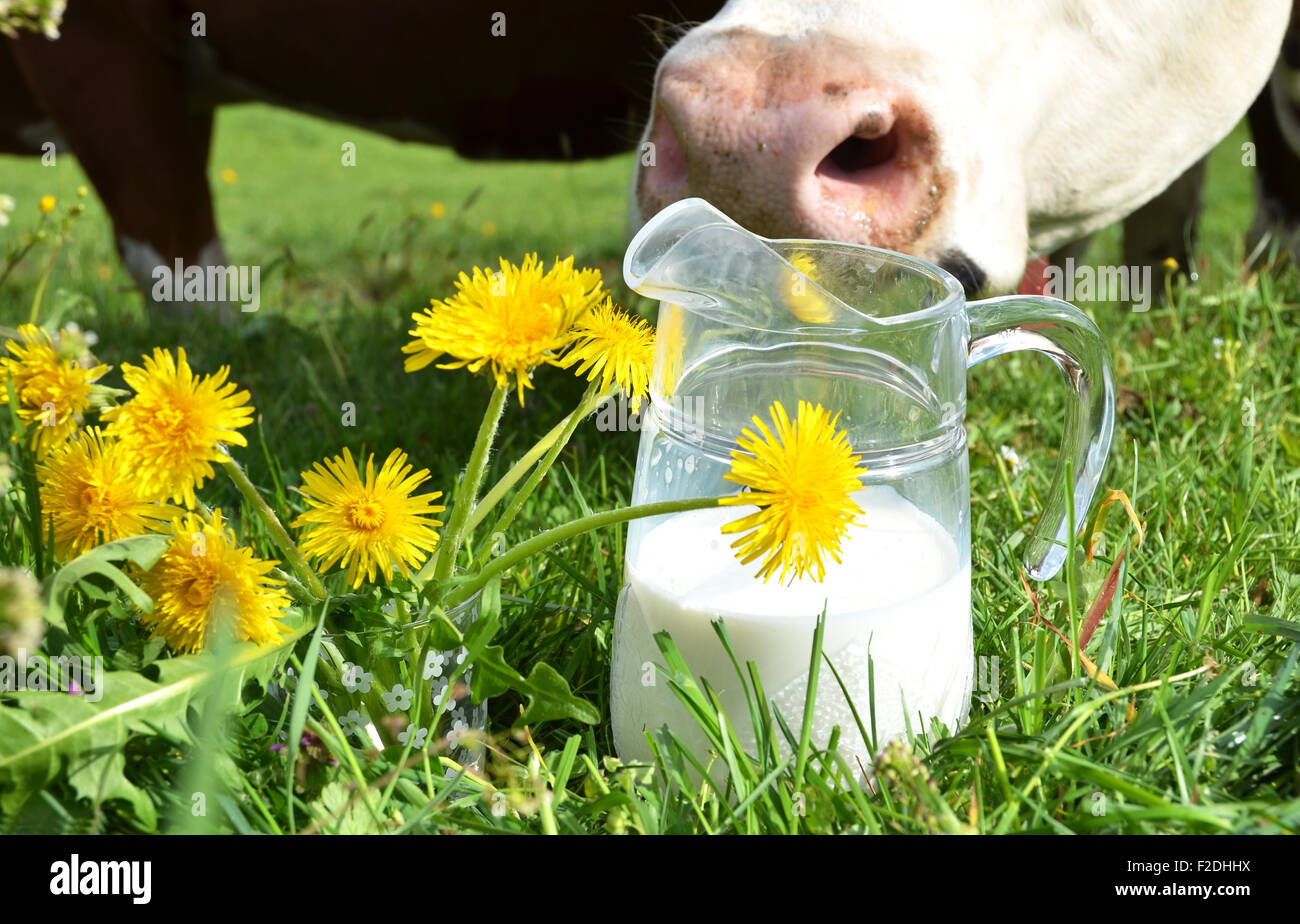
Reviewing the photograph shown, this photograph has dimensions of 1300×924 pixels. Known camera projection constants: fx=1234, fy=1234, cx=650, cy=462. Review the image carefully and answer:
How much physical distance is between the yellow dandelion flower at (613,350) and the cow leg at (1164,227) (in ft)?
8.44

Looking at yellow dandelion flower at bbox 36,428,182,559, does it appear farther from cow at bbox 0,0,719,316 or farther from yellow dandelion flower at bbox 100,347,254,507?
cow at bbox 0,0,719,316

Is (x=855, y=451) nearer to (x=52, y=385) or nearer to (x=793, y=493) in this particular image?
(x=793, y=493)

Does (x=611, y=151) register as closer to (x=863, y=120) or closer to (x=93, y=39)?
(x=93, y=39)

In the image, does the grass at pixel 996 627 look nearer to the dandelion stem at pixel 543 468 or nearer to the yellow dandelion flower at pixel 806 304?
the dandelion stem at pixel 543 468

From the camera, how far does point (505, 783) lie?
1.07 meters

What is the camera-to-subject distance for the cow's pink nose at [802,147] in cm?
138

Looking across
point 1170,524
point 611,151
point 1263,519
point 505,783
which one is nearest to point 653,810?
point 505,783

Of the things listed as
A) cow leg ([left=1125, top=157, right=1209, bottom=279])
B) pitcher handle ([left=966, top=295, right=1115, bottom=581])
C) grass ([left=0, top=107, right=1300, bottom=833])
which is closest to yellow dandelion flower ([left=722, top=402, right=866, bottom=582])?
grass ([left=0, top=107, right=1300, bottom=833])

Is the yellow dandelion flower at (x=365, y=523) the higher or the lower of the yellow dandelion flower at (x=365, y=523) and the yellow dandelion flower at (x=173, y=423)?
the lower

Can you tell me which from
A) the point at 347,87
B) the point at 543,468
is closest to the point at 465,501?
the point at 543,468

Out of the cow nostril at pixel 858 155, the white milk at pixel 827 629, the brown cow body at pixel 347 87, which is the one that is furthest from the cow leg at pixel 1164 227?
the white milk at pixel 827 629

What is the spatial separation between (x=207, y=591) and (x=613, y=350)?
375 mm

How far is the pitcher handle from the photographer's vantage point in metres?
1.12

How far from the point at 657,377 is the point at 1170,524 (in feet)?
2.51
